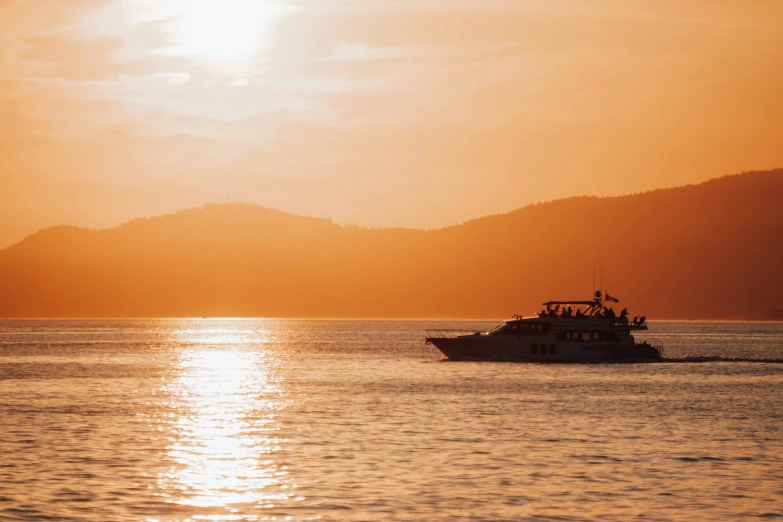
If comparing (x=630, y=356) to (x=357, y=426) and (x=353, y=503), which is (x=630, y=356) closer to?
(x=357, y=426)

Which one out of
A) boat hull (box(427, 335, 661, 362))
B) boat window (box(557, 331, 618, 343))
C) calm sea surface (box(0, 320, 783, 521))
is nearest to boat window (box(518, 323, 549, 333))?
boat hull (box(427, 335, 661, 362))

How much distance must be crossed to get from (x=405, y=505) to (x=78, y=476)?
13.5 m

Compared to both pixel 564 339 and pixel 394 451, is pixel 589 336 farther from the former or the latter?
pixel 394 451

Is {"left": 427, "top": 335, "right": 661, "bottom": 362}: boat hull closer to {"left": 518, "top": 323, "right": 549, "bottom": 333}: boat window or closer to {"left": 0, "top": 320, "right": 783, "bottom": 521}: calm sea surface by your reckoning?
{"left": 518, "top": 323, "right": 549, "bottom": 333}: boat window

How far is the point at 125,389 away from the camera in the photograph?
299ft

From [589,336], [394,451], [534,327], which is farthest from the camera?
[589,336]

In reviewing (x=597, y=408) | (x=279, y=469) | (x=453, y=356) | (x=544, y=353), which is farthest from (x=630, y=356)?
(x=279, y=469)

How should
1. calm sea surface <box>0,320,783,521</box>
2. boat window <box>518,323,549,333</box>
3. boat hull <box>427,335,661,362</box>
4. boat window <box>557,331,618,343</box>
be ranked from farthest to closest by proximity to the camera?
1. boat window <box>557,331,618,343</box>
2. boat window <box>518,323,549,333</box>
3. boat hull <box>427,335,661,362</box>
4. calm sea surface <box>0,320,783,521</box>

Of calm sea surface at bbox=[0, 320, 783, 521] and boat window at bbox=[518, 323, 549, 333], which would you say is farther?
boat window at bbox=[518, 323, 549, 333]

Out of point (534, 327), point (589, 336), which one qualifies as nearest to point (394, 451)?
point (534, 327)

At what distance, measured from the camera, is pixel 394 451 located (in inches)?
1844

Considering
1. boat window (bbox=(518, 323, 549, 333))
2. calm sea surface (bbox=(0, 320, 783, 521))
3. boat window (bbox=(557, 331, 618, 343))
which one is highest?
boat window (bbox=(518, 323, 549, 333))

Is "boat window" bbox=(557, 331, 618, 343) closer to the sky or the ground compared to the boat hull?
closer to the sky

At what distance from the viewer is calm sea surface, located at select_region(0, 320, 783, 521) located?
115ft
